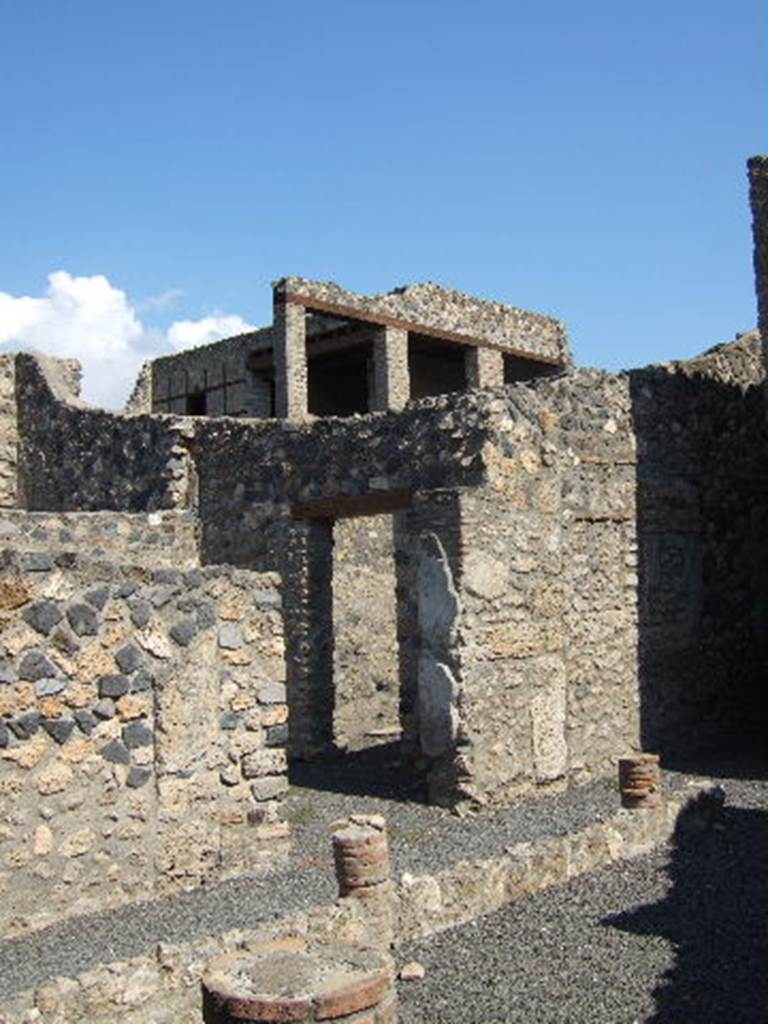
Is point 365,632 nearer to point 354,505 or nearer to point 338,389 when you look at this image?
point 354,505

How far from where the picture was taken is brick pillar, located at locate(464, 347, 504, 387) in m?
20.8

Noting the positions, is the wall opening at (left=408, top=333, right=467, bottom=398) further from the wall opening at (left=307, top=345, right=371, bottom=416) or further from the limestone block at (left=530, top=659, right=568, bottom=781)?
the limestone block at (left=530, top=659, right=568, bottom=781)

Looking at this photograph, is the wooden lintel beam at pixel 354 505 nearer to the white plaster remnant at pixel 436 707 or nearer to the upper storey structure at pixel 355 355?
the white plaster remnant at pixel 436 707

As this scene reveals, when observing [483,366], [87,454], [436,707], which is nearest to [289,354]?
[483,366]

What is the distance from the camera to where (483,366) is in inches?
822

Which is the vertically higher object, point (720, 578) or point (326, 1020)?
point (720, 578)

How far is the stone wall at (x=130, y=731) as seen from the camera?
6.11 m

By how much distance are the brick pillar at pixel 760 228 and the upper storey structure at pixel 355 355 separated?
824cm

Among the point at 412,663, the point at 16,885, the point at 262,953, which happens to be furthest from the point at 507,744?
the point at 262,953

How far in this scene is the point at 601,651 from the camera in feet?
35.4

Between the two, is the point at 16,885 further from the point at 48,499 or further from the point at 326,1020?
the point at 48,499

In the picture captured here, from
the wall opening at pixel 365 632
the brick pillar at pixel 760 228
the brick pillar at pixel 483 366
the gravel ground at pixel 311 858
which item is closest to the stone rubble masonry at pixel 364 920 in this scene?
the gravel ground at pixel 311 858

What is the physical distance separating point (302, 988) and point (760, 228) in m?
9.25

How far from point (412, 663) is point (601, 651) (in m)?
1.81
